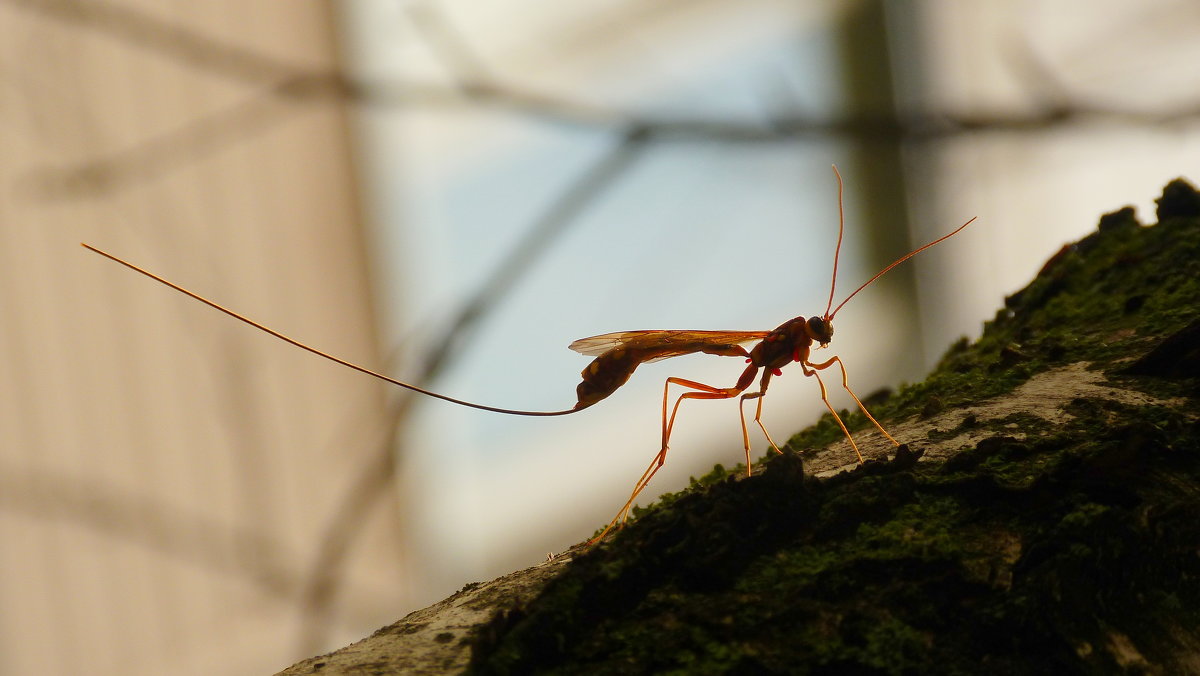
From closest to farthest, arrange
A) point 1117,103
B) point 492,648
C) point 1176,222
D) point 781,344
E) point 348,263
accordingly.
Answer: point 492,648
point 1176,222
point 781,344
point 1117,103
point 348,263

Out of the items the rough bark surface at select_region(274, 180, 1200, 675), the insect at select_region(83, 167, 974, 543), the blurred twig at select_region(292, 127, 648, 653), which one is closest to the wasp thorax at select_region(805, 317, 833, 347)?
the insect at select_region(83, 167, 974, 543)

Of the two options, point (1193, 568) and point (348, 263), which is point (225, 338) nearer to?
point (348, 263)

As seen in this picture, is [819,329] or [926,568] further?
[819,329]

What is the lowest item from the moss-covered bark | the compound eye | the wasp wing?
the moss-covered bark

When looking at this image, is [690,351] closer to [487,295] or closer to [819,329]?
[819,329]

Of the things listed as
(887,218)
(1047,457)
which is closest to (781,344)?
(1047,457)

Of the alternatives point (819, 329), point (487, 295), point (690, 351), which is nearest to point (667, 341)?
point (690, 351)

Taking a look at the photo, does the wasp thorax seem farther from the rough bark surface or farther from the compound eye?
the rough bark surface
